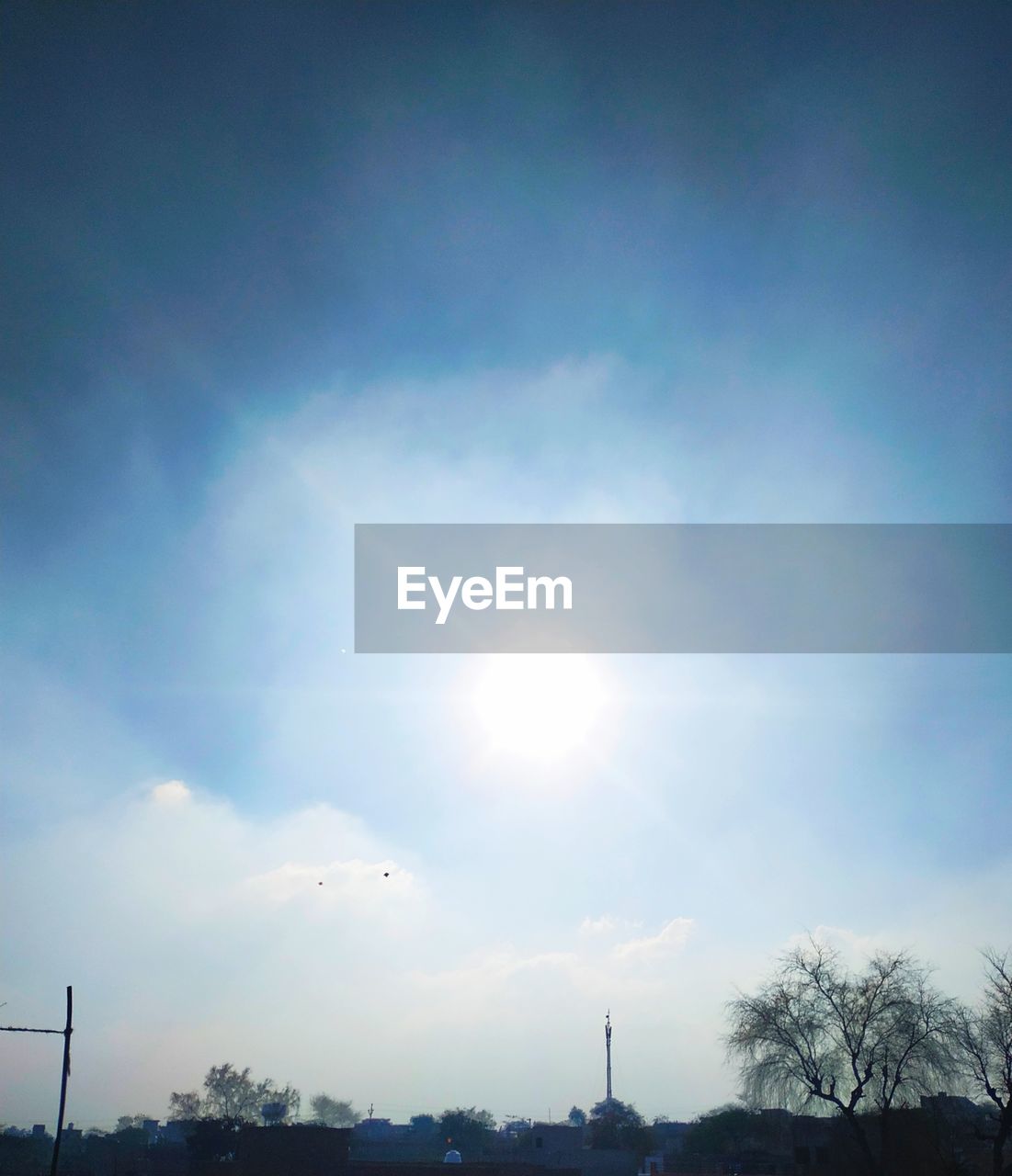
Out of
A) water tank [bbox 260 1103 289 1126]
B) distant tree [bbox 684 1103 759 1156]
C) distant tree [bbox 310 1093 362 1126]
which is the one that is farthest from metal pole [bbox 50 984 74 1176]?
distant tree [bbox 310 1093 362 1126]

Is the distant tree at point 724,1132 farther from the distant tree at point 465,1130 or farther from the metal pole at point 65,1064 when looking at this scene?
the metal pole at point 65,1064

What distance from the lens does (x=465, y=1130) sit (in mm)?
93000

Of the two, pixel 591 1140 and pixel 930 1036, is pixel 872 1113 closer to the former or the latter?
pixel 930 1036

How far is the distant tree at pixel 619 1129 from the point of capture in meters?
92.5

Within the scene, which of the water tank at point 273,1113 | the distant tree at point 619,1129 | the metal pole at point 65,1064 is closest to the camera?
the metal pole at point 65,1064

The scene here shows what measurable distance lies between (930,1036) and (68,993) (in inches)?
1646

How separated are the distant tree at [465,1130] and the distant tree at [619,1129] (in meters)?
11.2

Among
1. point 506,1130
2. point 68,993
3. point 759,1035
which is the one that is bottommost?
point 506,1130

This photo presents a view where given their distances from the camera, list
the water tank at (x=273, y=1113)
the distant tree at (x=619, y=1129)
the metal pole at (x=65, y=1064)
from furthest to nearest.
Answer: the distant tree at (x=619, y=1129)
the water tank at (x=273, y=1113)
the metal pole at (x=65, y=1064)

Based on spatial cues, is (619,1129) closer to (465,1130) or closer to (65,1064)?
(465,1130)

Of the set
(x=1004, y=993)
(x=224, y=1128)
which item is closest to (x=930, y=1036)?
(x=1004, y=993)

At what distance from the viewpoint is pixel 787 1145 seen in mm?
71688

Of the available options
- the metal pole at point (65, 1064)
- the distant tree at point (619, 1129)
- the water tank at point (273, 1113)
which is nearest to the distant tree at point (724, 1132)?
the distant tree at point (619, 1129)

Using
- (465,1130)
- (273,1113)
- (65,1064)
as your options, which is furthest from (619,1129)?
(65,1064)
